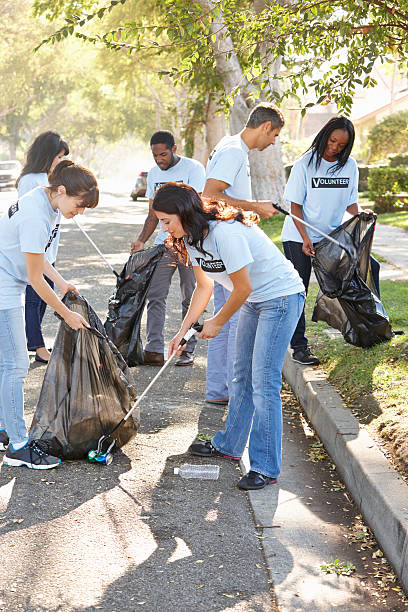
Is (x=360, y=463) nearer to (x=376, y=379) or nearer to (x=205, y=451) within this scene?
(x=205, y=451)

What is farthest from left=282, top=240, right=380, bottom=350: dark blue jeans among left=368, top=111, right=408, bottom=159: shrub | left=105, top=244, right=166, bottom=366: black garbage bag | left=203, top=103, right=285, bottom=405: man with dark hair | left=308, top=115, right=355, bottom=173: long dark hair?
left=368, top=111, right=408, bottom=159: shrub

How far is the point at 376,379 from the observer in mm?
5648

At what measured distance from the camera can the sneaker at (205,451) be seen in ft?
16.1

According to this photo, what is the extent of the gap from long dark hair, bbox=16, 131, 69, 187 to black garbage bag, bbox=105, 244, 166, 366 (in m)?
1.02

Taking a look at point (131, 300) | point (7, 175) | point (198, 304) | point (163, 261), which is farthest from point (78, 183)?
point (7, 175)

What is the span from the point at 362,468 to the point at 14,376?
76.7 inches

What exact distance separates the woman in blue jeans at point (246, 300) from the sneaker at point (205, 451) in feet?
0.04

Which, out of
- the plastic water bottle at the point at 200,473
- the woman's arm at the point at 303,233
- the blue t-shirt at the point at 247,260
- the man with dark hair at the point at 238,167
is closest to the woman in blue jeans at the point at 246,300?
the blue t-shirt at the point at 247,260

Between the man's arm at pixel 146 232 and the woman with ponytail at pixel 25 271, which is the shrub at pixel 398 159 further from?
the woman with ponytail at pixel 25 271

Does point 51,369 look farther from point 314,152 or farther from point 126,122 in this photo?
point 126,122

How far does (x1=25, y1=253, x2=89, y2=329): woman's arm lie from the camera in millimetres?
4332

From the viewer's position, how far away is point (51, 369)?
4668mm

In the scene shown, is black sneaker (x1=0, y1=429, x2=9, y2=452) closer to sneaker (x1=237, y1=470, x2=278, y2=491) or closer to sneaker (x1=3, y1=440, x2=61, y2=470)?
sneaker (x1=3, y1=440, x2=61, y2=470)

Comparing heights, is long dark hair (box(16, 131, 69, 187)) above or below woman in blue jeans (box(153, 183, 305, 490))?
above
